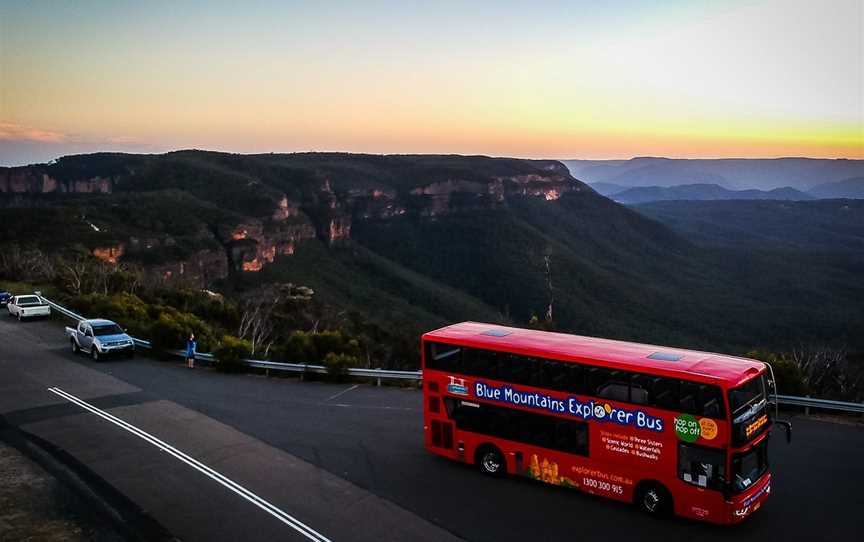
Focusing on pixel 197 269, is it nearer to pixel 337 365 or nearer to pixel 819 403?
pixel 337 365

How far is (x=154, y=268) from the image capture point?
7769 centimetres

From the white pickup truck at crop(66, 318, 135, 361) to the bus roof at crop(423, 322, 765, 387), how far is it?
60.2ft

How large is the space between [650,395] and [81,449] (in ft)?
49.7

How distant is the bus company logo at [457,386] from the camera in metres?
17.0

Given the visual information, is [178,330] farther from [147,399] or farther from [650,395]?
[650,395]

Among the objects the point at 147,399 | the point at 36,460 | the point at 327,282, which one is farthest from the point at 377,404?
the point at 327,282

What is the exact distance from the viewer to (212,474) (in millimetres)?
16609

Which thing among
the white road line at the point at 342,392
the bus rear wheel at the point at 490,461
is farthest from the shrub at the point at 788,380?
the white road line at the point at 342,392

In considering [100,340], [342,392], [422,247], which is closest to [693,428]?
[342,392]

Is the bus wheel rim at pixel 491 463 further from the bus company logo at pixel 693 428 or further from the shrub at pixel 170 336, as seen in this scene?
the shrub at pixel 170 336

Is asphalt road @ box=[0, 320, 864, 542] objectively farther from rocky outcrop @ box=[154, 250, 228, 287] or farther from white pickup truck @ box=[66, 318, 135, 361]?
rocky outcrop @ box=[154, 250, 228, 287]

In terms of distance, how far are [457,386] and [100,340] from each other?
64.4ft

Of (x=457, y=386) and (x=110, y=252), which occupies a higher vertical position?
(x=110, y=252)

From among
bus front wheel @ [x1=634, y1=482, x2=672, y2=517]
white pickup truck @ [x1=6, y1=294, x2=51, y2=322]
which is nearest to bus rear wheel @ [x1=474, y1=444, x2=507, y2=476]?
bus front wheel @ [x1=634, y1=482, x2=672, y2=517]
